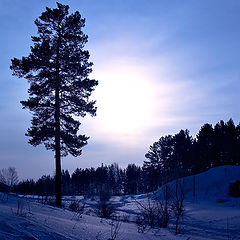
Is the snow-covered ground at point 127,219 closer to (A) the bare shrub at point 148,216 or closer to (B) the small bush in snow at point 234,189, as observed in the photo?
(A) the bare shrub at point 148,216

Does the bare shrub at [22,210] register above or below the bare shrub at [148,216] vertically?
above

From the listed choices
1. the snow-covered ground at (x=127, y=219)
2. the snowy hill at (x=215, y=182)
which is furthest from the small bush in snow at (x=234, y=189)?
the snow-covered ground at (x=127, y=219)

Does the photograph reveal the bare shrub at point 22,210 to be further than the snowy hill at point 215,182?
No

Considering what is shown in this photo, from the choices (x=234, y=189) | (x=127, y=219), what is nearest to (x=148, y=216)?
(x=127, y=219)

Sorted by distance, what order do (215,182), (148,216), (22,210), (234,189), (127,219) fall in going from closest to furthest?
(22,210)
(148,216)
(127,219)
(234,189)
(215,182)

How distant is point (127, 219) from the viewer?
11719 millimetres

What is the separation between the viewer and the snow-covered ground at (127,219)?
11.7ft

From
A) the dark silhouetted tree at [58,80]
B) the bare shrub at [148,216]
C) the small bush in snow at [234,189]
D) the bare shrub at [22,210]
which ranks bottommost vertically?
the small bush in snow at [234,189]

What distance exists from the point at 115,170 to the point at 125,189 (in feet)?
57.6

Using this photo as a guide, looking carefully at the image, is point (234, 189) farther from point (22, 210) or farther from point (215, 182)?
point (22, 210)

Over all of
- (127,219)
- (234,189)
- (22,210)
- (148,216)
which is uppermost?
(22,210)

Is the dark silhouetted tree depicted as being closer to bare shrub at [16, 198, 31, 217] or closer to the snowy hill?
bare shrub at [16, 198, 31, 217]

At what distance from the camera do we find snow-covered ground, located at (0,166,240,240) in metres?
3.58

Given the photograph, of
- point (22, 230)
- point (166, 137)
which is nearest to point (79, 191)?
point (166, 137)
